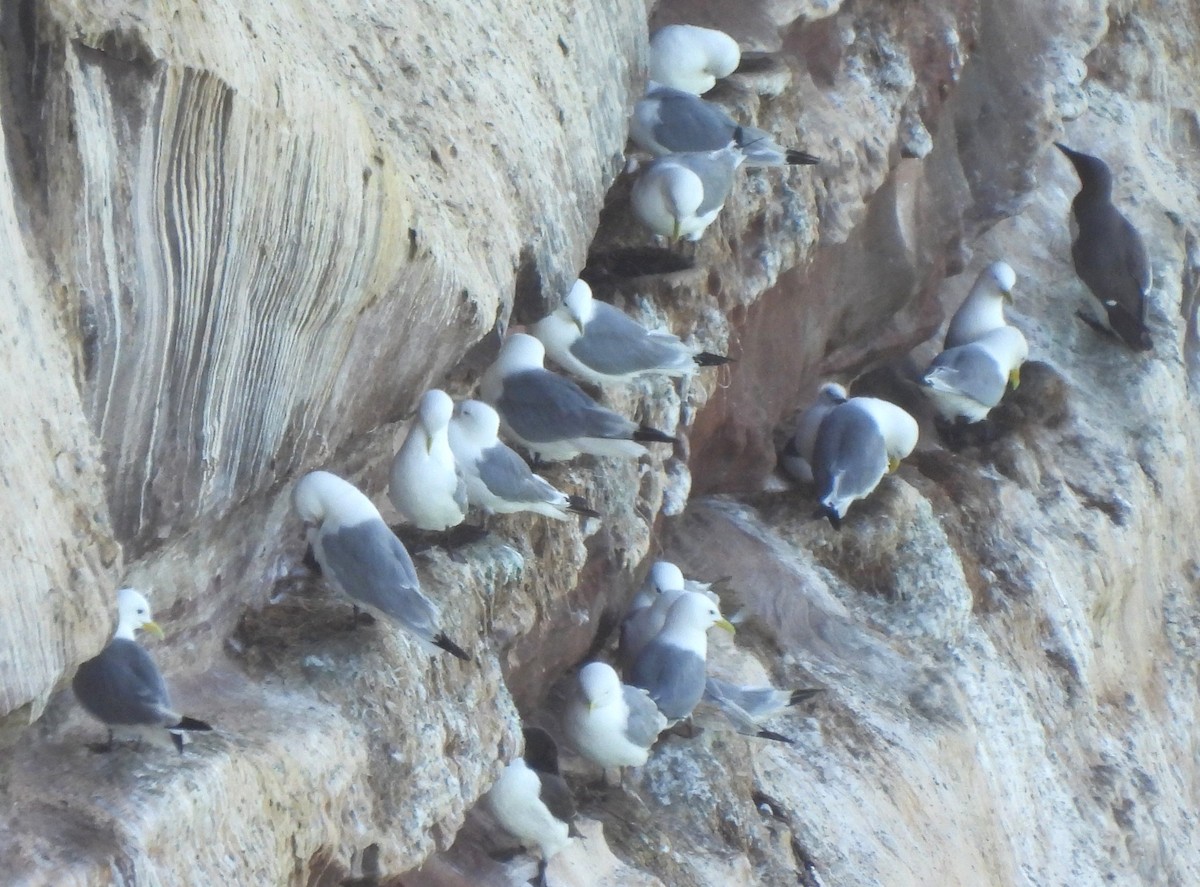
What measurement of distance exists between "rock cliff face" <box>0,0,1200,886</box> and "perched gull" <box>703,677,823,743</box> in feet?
0.57

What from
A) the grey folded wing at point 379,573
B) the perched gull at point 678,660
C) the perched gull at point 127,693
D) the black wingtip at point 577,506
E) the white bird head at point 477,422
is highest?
the perched gull at point 127,693

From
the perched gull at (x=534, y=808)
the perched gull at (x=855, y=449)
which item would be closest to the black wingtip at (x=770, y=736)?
the perched gull at (x=534, y=808)

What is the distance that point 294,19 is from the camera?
3.20 m

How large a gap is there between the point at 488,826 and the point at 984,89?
4.55 m

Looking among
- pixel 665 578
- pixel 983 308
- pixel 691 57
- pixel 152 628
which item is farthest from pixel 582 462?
pixel 983 308

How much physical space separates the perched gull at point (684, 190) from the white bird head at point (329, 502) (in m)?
1.69

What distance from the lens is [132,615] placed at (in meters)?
2.88

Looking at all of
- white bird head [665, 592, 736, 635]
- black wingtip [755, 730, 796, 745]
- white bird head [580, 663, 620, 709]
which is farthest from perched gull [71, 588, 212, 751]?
black wingtip [755, 730, 796, 745]

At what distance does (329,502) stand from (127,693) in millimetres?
796

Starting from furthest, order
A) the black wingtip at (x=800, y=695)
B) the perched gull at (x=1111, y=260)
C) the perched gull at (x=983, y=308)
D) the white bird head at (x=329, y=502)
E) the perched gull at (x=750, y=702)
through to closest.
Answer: the perched gull at (x=1111, y=260), the perched gull at (x=983, y=308), the black wingtip at (x=800, y=695), the perched gull at (x=750, y=702), the white bird head at (x=329, y=502)

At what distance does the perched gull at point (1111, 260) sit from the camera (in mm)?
6836

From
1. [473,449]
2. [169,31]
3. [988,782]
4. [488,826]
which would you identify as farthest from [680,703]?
[169,31]

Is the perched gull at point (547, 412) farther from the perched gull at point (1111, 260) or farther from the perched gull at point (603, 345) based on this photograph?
the perched gull at point (1111, 260)

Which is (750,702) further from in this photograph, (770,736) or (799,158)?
(799,158)
